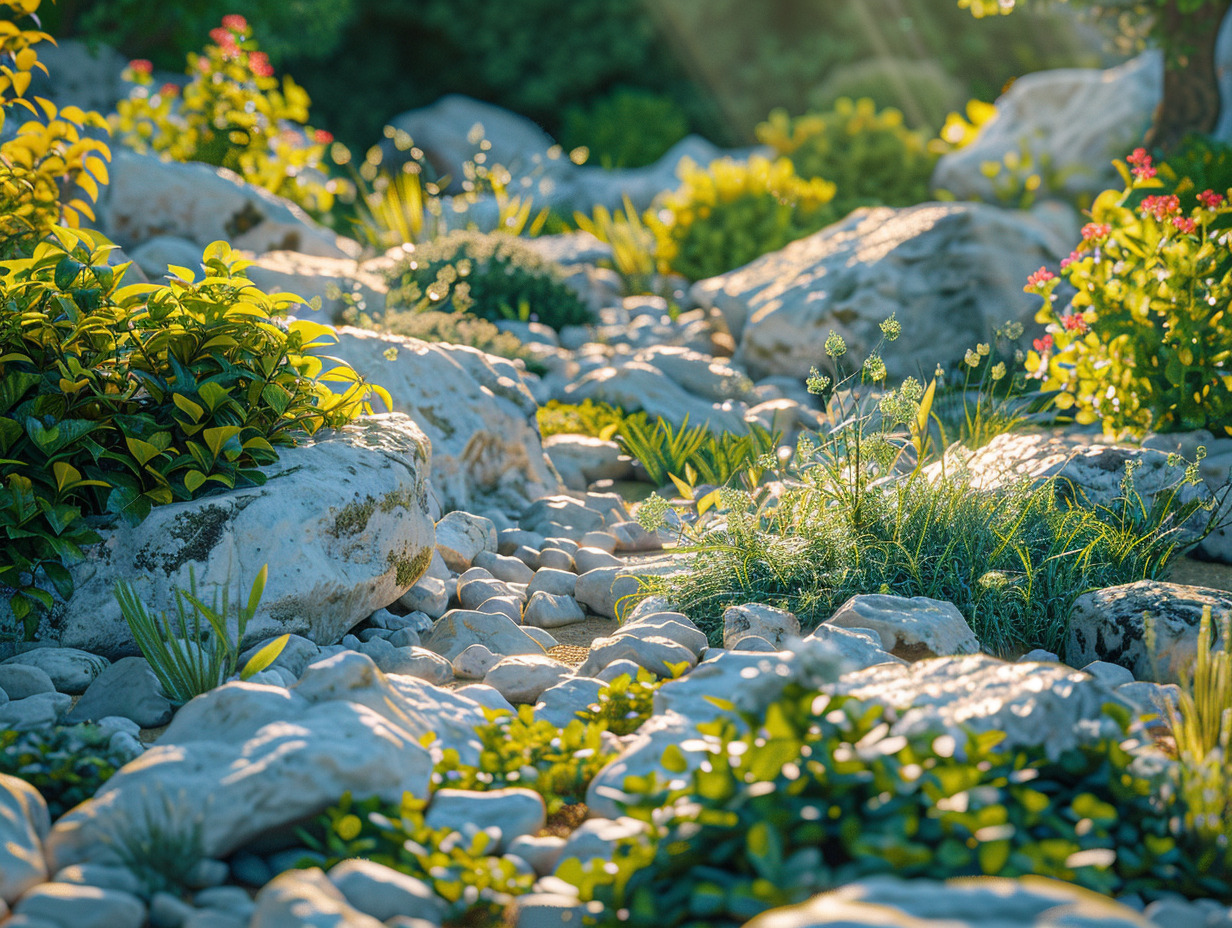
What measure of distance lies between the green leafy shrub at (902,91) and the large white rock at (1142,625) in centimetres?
1369

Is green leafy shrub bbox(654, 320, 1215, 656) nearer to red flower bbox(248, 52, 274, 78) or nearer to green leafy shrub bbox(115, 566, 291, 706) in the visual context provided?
green leafy shrub bbox(115, 566, 291, 706)

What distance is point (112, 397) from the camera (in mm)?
3037

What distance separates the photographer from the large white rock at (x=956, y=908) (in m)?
1.43

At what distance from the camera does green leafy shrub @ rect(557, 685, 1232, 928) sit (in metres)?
1.69

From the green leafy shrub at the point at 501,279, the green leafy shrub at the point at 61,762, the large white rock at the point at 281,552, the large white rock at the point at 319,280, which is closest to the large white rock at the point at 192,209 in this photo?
the large white rock at the point at 319,280

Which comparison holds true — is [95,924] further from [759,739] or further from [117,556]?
[117,556]

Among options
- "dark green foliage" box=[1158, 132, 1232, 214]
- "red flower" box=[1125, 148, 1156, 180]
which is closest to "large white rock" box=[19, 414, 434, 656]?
"red flower" box=[1125, 148, 1156, 180]

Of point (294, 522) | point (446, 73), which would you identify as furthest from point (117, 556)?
point (446, 73)

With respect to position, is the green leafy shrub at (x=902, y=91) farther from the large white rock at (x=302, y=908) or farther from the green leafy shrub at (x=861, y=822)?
the large white rock at (x=302, y=908)

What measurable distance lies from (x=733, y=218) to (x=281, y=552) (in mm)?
6781

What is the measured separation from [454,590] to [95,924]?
2.18m

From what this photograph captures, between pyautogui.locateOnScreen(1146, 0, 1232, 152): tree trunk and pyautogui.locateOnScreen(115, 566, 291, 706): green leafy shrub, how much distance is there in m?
8.15

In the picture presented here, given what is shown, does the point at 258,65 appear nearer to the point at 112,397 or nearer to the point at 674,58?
the point at 112,397

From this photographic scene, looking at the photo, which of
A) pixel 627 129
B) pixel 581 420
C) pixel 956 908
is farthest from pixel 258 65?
pixel 627 129
